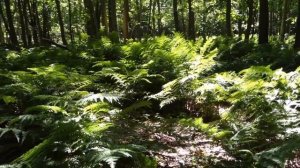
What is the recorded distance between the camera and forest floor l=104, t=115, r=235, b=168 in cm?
440

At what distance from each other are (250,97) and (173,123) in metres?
→ 1.21

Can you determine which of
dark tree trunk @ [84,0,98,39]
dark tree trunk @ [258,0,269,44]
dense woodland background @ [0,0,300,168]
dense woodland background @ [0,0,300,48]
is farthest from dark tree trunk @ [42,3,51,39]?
dense woodland background @ [0,0,300,168]

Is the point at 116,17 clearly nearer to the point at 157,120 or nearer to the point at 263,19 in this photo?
the point at 263,19

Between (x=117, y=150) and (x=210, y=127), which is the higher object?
(x=117, y=150)

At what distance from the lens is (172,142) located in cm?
494

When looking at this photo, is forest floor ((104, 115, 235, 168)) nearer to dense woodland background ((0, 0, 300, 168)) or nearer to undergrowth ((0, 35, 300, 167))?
dense woodland background ((0, 0, 300, 168))

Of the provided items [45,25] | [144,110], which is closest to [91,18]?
[45,25]

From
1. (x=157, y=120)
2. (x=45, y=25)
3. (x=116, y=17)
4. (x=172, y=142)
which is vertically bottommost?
(x=157, y=120)

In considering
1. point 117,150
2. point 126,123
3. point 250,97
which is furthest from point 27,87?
point 250,97

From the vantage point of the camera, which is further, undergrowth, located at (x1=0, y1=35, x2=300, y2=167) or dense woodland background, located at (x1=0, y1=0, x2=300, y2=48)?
dense woodland background, located at (x1=0, y1=0, x2=300, y2=48)

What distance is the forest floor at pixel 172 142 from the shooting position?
4398mm

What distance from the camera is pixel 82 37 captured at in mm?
16344

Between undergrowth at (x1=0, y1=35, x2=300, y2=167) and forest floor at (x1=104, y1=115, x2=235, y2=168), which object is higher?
undergrowth at (x1=0, y1=35, x2=300, y2=167)

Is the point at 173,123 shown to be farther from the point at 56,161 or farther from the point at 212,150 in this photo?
the point at 56,161
